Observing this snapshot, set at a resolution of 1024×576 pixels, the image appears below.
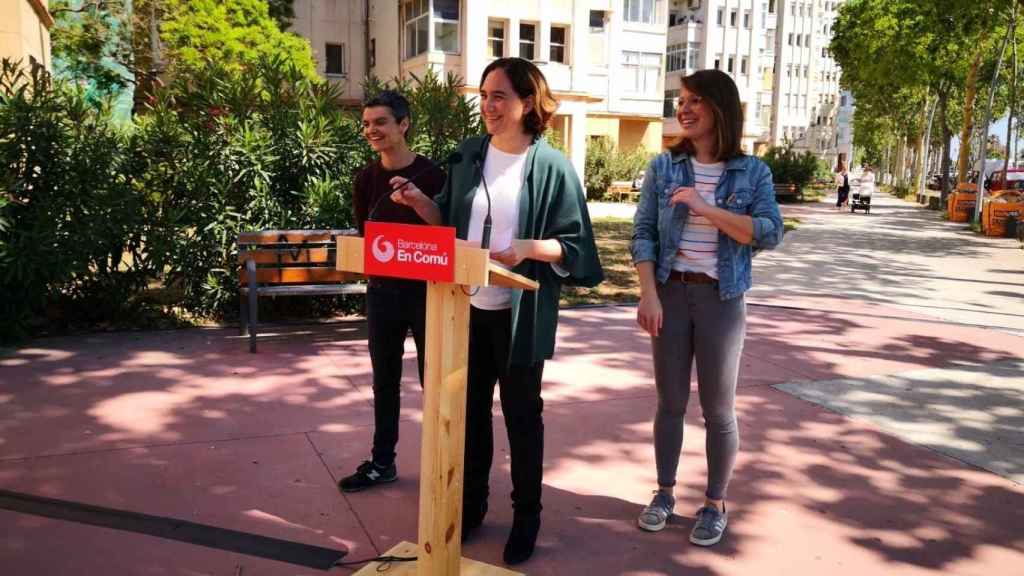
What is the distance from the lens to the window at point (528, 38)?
33688 mm

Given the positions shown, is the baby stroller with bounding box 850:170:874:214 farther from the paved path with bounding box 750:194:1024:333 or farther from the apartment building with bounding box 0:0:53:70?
the apartment building with bounding box 0:0:53:70

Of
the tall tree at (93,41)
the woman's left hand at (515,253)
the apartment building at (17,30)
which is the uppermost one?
the tall tree at (93,41)

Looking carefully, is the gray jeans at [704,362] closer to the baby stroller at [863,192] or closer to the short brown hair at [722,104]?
the short brown hair at [722,104]

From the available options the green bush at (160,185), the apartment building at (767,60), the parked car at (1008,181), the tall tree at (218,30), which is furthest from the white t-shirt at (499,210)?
the apartment building at (767,60)

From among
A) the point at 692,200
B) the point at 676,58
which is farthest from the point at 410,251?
the point at 676,58

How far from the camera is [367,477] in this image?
13.5 feet

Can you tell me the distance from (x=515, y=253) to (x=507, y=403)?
0.71m

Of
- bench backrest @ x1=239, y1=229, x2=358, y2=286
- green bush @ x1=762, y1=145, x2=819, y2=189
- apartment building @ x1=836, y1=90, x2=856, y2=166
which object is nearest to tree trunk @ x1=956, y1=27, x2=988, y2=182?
green bush @ x1=762, y1=145, x2=819, y2=189

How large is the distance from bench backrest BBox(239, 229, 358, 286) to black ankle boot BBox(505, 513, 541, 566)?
162 inches

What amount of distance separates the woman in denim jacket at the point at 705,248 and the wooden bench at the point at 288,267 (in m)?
3.95

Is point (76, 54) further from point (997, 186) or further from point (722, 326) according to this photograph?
point (997, 186)

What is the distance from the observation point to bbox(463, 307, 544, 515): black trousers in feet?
10.8

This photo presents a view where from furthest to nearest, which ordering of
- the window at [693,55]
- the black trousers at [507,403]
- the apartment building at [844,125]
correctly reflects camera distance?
the apartment building at [844,125] → the window at [693,55] → the black trousers at [507,403]

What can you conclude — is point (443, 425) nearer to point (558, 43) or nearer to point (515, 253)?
point (515, 253)
